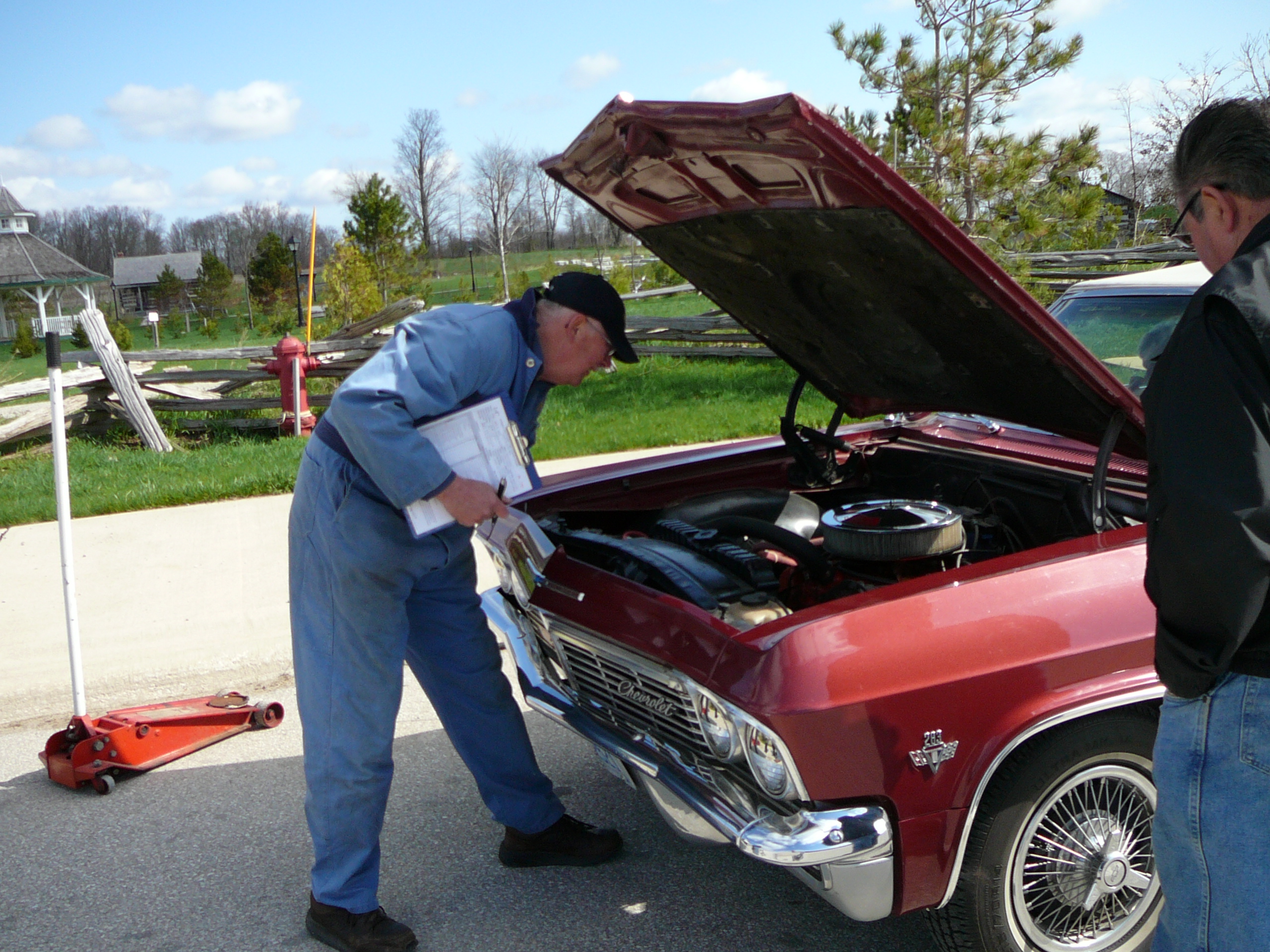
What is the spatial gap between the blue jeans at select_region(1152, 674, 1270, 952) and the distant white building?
242 feet

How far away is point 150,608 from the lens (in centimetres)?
564

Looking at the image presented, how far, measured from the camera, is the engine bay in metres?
2.87

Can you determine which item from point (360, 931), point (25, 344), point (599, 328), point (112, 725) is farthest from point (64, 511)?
point (25, 344)

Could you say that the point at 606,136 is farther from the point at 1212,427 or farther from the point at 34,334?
the point at 34,334

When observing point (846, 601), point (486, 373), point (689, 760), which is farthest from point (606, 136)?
point (689, 760)

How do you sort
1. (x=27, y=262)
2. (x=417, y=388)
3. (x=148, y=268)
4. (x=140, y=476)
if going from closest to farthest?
(x=417, y=388)
(x=140, y=476)
(x=27, y=262)
(x=148, y=268)

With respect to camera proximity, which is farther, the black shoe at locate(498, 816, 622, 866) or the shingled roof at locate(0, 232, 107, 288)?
the shingled roof at locate(0, 232, 107, 288)

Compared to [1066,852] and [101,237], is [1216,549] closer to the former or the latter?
[1066,852]

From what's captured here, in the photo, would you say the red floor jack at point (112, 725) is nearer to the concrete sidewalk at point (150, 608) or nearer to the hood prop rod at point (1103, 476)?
the concrete sidewalk at point (150, 608)

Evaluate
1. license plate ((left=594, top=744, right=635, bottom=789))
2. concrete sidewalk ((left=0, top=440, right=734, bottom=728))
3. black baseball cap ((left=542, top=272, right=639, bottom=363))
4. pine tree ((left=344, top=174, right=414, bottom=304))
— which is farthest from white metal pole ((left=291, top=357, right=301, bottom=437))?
pine tree ((left=344, top=174, right=414, bottom=304))

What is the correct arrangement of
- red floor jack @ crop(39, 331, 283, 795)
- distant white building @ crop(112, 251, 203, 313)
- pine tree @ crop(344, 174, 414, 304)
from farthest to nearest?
distant white building @ crop(112, 251, 203, 313)
pine tree @ crop(344, 174, 414, 304)
red floor jack @ crop(39, 331, 283, 795)

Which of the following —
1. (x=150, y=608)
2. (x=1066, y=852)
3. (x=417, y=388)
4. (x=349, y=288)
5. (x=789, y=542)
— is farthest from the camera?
(x=349, y=288)

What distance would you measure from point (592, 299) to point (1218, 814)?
180cm

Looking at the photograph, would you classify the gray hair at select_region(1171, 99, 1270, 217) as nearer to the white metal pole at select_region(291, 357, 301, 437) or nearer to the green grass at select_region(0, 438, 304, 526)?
the green grass at select_region(0, 438, 304, 526)
